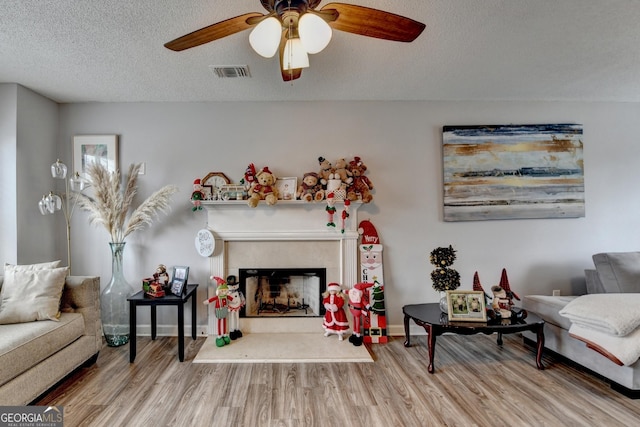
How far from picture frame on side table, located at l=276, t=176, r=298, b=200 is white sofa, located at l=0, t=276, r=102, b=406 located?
1800mm

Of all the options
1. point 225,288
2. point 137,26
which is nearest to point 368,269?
point 225,288

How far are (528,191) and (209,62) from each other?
335 cm

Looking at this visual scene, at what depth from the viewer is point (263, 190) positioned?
306 centimetres

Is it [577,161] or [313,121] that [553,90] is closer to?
[577,161]

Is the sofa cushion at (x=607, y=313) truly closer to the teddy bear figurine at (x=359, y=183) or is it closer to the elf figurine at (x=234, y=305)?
the teddy bear figurine at (x=359, y=183)

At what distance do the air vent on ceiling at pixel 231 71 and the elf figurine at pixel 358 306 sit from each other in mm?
2192

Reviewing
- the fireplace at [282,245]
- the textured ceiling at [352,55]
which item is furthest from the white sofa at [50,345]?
the textured ceiling at [352,55]

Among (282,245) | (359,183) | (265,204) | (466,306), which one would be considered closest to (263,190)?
(265,204)

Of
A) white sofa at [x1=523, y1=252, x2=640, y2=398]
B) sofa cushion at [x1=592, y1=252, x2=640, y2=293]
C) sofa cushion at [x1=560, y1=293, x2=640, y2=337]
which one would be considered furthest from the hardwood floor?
sofa cushion at [x1=592, y1=252, x2=640, y2=293]

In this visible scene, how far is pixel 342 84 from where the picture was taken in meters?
2.83

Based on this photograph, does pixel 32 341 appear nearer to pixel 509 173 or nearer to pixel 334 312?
pixel 334 312

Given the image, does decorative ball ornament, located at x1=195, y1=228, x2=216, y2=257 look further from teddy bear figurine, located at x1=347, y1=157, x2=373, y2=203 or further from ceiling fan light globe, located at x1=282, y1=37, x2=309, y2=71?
ceiling fan light globe, located at x1=282, y1=37, x2=309, y2=71

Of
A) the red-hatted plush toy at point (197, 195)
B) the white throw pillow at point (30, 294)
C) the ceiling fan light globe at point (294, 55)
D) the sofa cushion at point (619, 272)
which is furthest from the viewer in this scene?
the red-hatted plush toy at point (197, 195)

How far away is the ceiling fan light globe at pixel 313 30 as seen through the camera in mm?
1350
